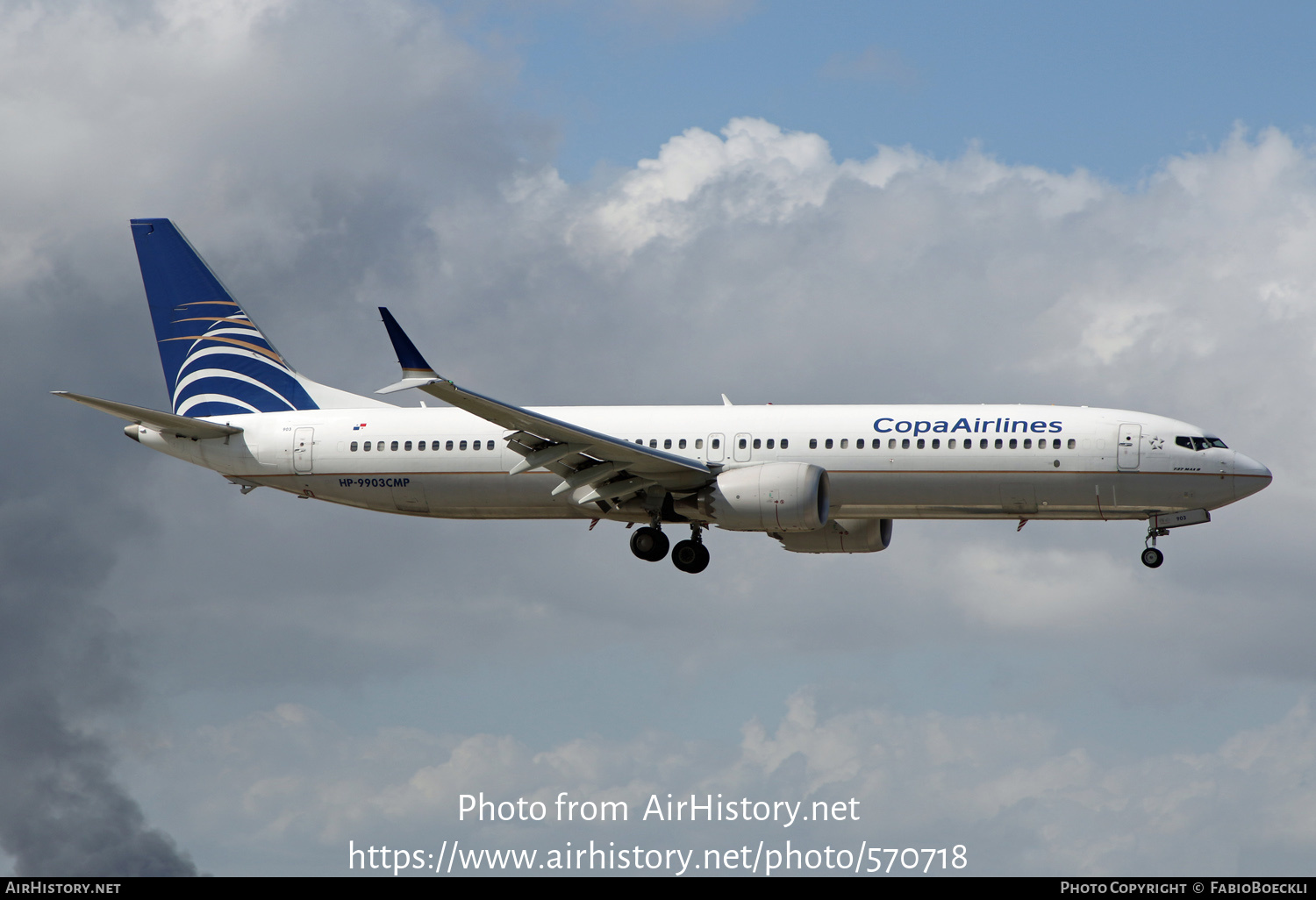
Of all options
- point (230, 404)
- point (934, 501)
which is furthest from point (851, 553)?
point (230, 404)

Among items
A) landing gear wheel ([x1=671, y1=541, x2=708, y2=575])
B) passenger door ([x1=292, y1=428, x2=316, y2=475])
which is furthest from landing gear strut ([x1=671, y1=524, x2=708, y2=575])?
passenger door ([x1=292, y1=428, x2=316, y2=475])

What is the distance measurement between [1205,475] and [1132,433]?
7.80 ft

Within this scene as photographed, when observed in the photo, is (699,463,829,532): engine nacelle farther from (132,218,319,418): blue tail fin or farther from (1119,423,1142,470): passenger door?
(132,218,319,418): blue tail fin

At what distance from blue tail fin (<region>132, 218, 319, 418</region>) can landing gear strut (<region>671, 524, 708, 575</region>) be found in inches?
533

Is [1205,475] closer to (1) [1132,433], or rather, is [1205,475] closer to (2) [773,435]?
(1) [1132,433]

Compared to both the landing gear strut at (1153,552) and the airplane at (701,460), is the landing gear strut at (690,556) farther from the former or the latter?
the landing gear strut at (1153,552)

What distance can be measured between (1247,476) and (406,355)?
24.1 metres

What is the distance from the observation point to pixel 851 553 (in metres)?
52.5

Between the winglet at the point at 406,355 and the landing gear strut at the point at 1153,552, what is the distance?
21.3 metres

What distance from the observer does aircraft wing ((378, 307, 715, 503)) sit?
143ft

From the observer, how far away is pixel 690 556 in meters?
48.9

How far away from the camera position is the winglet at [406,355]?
128 feet
